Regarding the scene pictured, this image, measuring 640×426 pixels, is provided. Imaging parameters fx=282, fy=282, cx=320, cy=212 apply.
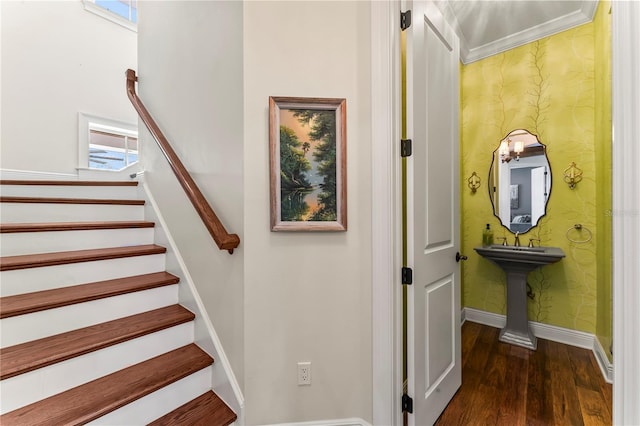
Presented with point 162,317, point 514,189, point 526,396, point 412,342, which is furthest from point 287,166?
point 514,189

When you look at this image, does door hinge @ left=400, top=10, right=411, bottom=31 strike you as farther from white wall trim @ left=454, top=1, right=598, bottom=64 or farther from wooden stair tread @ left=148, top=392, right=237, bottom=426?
wooden stair tread @ left=148, top=392, right=237, bottom=426

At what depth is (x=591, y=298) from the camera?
2.39 meters

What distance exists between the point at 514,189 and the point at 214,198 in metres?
2.74

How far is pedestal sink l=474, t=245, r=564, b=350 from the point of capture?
7.92 ft

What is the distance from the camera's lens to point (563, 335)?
98.2 inches

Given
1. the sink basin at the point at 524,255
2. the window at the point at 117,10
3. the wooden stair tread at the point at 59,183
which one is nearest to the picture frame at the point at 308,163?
the sink basin at the point at 524,255

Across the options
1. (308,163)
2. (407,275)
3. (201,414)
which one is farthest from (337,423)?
(308,163)

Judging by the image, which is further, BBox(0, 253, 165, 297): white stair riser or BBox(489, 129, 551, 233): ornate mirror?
BBox(489, 129, 551, 233): ornate mirror

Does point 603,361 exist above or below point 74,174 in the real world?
below

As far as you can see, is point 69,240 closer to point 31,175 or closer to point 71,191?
point 71,191

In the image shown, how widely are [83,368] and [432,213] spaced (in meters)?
1.90

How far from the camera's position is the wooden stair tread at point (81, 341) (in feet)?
3.91

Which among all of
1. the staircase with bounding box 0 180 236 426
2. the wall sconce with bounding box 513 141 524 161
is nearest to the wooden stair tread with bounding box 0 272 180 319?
the staircase with bounding box 0 180 236 426

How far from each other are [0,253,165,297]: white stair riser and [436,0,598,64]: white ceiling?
9.55 feet
